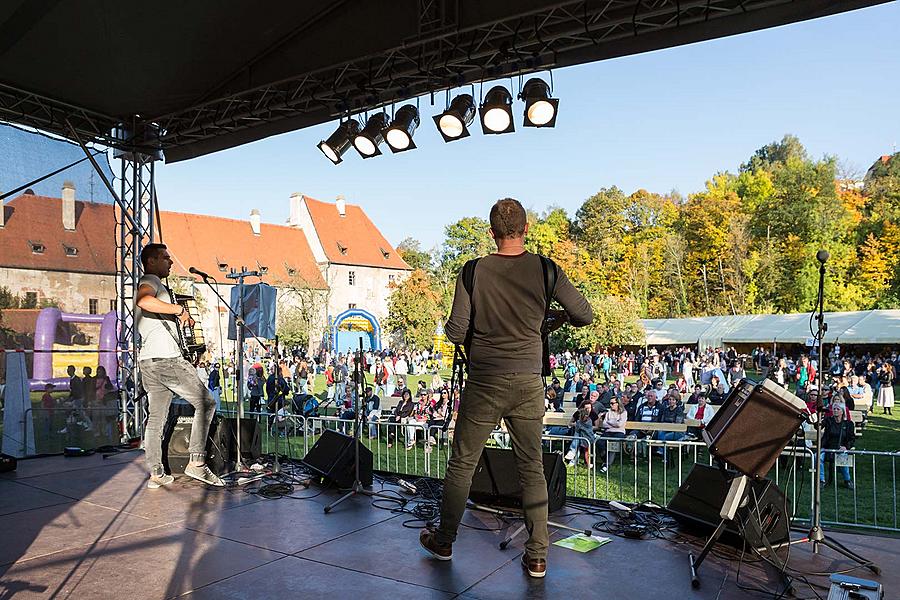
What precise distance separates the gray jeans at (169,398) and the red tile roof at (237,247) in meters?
36.0

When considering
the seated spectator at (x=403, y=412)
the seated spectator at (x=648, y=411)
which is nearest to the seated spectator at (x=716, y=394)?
the seated spectator at (x=648, y=411)

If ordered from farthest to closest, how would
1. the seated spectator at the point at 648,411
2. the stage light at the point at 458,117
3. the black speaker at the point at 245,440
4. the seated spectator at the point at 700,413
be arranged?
the seated spectator at the point at 648,411 → the seated spectator at the point at 700,413 → the black speaker at the point at 245,440 → the stage light at the point at 458,117

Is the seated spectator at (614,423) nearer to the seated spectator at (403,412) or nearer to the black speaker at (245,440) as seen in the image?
the seated spectator at (403,412)

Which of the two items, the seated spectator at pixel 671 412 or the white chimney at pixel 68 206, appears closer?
the white chimney at pixel 68 206

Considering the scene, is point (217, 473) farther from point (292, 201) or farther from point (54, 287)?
point (292, 201)

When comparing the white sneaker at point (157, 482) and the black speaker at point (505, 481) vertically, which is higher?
the black speaker at point (505, 481)


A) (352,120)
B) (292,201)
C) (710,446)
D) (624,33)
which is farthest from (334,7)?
(292,201)

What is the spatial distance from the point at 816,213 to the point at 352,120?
36301 mm

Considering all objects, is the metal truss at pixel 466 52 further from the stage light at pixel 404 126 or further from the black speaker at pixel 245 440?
the black speaker at pixel 245 440

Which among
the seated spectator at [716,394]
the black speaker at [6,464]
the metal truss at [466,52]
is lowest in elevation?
the seated spectator at [716,394]

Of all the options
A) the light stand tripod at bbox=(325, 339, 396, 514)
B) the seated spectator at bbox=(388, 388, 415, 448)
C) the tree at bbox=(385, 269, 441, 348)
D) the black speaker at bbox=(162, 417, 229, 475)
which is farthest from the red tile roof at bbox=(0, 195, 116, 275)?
the tree at bbox=(385, 269, 441, 348)

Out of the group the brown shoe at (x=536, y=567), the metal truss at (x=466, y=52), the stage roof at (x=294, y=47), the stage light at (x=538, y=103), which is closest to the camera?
the brown shoe at (x=536, y=567)

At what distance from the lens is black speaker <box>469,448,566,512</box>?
4434 millimetres

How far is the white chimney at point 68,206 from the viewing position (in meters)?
7.09
